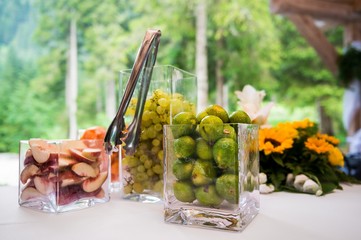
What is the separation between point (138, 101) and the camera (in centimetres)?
61

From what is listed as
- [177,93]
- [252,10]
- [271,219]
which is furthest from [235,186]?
[252,10]

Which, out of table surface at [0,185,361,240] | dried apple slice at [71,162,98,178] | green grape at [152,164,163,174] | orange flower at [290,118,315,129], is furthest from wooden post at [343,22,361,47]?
dried apple slice at [71,162,98,178]

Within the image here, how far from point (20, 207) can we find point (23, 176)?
0.19 ft

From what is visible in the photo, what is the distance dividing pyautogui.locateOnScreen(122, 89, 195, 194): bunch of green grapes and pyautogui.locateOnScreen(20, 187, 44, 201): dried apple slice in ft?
0.54

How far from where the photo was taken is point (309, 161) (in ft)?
2.51

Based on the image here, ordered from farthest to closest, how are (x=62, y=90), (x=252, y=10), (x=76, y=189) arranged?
(x=252, y=10) < (x=62, y=90) < (x=76, y=189)

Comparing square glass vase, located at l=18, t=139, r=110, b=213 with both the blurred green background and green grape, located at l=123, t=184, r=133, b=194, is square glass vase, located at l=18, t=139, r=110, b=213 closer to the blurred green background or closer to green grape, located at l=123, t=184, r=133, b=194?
green grape, located at l=123, t=184, r=133, b=194

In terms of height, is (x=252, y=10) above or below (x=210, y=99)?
above

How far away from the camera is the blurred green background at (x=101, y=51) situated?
3.91 metres

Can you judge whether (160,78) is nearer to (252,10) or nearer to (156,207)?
(156,207)

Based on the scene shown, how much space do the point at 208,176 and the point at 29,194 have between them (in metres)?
0.34

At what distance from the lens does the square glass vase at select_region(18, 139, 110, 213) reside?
0.52 meters

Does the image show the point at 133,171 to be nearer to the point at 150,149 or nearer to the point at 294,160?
the point at 150,149

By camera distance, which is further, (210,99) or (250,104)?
(210,99)
